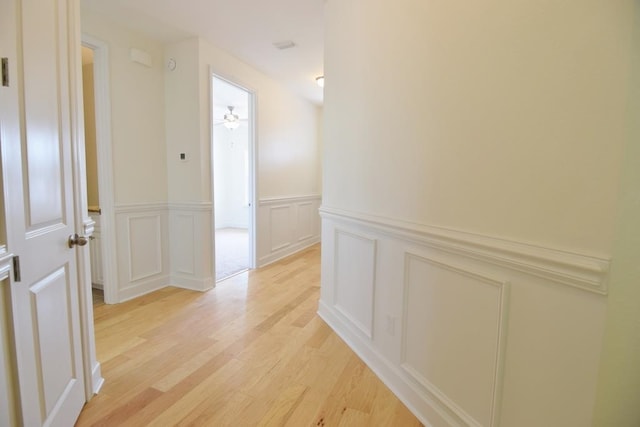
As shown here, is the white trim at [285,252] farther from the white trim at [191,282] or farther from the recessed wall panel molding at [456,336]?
the recessed wall panel molding at [456,336]

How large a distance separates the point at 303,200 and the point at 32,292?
4.42 meters

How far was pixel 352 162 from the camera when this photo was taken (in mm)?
2213

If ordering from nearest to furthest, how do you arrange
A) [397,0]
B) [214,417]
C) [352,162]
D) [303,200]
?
1. [214,417]
2. [397,0]
3. [352,162]
4. [303,200]

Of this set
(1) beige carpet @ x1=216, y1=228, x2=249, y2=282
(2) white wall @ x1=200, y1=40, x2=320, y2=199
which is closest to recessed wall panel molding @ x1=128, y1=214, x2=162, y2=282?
(1) beige carpet @ x1=216, y1=228, x2=249, y2=282

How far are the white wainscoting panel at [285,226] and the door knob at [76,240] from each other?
8.93 ft

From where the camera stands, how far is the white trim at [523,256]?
850 mm

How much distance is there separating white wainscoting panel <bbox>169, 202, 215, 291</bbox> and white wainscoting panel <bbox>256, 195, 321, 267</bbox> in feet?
3.18

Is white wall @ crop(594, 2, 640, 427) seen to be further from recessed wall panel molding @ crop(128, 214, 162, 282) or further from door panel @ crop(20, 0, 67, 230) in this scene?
recessed wall panel molding @ crop(128, 214, 162, 282)

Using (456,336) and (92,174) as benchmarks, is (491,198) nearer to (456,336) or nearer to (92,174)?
(456,336)

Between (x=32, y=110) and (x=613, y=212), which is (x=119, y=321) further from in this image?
(x=613, y=212)

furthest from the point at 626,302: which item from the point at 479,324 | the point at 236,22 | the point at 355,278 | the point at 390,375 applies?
the point at 236,22

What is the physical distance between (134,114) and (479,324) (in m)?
3.37

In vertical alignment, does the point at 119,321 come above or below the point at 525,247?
below

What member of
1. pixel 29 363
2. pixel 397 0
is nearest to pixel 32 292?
pixel 29 363
